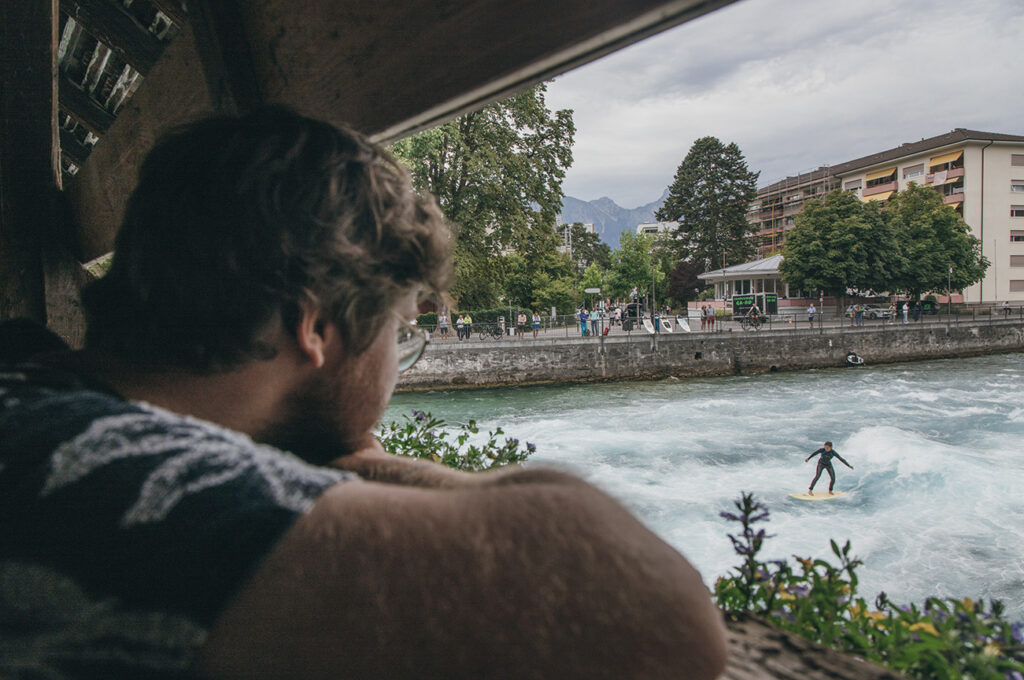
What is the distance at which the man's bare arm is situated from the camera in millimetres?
457

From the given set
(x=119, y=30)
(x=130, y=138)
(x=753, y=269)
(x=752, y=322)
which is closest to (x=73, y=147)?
(x=119, y=30)

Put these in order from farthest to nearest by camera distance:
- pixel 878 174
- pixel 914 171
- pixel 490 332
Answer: pixel 878 174
pixel 914 171
pixel 490 332

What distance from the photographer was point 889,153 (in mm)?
61406

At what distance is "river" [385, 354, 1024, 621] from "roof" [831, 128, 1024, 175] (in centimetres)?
3420

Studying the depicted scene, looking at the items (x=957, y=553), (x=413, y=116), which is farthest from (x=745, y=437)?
(x=413, y=116)

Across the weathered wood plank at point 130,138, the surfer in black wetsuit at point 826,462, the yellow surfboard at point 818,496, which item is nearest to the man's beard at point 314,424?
the weathered wood plank at point 130,138

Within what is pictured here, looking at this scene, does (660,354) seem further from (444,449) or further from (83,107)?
(83,107)

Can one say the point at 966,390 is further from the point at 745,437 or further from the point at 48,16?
the point at 48,16

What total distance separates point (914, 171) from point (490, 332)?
170 ft

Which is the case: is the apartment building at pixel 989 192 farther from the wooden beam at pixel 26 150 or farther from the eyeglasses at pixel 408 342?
the eyeglasses at pixel 408 342

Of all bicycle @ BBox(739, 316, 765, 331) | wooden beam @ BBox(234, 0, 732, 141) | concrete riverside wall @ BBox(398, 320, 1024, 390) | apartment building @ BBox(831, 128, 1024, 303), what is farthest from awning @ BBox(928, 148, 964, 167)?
wooden beam @ BBox(234, 0, 732, 141)

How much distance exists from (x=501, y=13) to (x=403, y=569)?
1083 mm

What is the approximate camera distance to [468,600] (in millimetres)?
456

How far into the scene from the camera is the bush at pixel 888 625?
1804mm
